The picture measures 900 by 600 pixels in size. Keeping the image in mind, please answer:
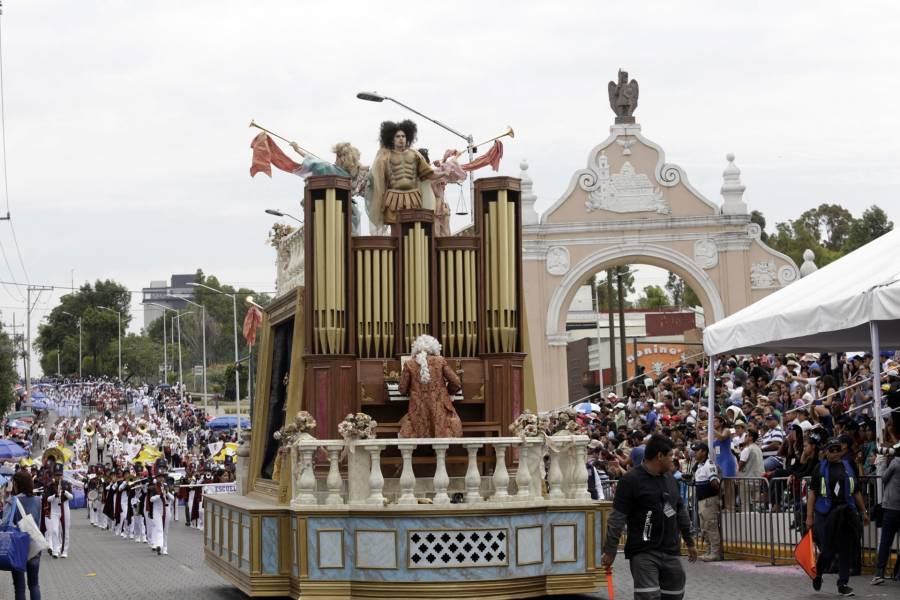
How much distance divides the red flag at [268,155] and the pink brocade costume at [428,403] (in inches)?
141

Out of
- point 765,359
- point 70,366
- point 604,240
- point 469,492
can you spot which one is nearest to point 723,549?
point 469,492

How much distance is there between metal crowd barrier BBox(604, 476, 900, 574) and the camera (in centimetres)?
1527

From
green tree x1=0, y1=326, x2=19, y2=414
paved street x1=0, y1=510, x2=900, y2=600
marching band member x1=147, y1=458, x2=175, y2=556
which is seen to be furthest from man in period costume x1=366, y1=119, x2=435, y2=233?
green tree x1=0, y1=326, x2=19, y2=414

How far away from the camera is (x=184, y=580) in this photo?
18.3m

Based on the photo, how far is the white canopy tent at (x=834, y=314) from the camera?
1488 centimetres

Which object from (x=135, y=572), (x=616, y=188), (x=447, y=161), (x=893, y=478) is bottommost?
(x=135, y=572)

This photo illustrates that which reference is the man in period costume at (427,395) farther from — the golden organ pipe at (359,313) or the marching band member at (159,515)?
the marching band member at (159,515)

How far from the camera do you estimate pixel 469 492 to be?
12930 mm

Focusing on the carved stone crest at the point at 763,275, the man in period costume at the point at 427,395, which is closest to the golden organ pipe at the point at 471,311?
the man in period costume at the point at 427,395

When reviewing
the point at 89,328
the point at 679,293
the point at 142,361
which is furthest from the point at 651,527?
the point at 89,328

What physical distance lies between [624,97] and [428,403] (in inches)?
1280

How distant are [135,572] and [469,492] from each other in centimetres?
899

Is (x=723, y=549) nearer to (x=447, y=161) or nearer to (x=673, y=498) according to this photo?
(x=447, y=161)

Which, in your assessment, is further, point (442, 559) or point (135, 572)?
point (135, 572)
